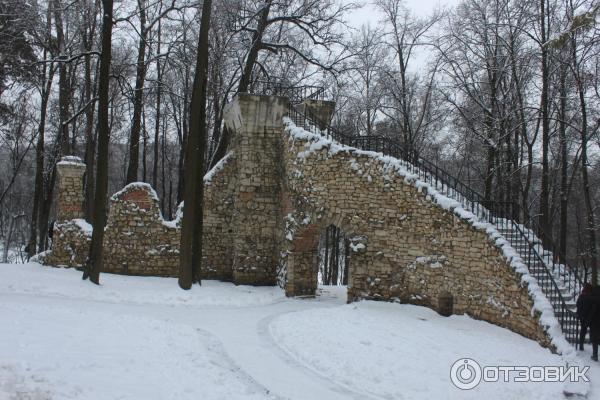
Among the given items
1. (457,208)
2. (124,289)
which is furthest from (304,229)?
(124,289)

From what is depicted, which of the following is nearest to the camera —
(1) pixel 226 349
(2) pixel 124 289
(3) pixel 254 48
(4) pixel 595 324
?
(4) pixel 595 324

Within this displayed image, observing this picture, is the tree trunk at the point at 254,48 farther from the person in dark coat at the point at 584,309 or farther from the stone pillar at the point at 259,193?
the person in dark coat at the point at 584,309

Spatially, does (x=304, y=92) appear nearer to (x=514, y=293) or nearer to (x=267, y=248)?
(x=267, y=248)

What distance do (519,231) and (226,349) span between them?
22.6 feet

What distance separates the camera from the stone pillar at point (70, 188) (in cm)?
1474

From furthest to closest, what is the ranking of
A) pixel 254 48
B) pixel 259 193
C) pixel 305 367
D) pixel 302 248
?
1. pixel 254 48
2. pixel 259 193
3. pixel 302 248
4. pixel 305 367

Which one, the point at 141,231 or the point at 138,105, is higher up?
the point at 138,105

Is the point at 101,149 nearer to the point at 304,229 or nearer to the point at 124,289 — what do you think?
the point at 124,289

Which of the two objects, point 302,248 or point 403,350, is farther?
point 302,248

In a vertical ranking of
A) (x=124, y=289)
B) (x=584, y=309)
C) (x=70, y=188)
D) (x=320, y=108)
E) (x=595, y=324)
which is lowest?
(x=124, y=289)

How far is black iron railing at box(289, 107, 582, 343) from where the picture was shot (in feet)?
29.9

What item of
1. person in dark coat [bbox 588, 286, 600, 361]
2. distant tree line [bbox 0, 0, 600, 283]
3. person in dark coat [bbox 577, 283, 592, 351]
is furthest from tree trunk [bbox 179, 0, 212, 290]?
person in dark coat [bbox 588, 286, 600, 361]

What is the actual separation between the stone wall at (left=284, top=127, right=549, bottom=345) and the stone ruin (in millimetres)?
28

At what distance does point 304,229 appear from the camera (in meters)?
14.1
